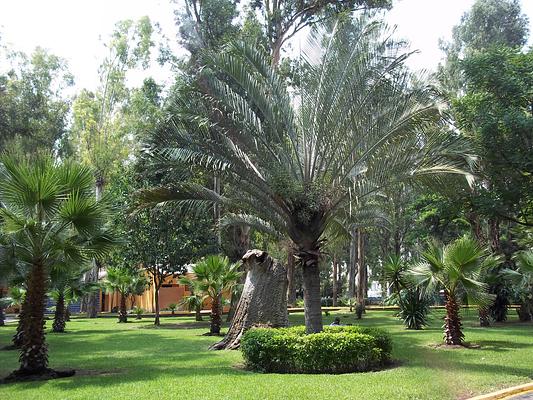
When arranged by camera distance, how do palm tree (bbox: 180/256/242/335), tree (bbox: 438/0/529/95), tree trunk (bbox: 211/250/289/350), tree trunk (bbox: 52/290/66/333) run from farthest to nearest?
tree (bbox: 438/0/529/95)
tree trunk (bbox: 52/290/66/333)
palm tree (bbox: 180/256/242/335)
tree trunk (bbox: 211/250/289/350)

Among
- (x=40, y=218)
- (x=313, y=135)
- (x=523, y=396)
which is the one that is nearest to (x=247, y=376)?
(x=523, y=396)

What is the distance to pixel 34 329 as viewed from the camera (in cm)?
1056

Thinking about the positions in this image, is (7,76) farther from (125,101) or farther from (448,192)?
(448,192)

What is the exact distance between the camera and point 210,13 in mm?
28891

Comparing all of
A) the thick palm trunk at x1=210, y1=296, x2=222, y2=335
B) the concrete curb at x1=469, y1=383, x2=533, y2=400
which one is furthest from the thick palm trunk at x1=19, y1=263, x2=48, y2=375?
the thick palm trunk at x1=210, y1=296, x2=222, y2=335

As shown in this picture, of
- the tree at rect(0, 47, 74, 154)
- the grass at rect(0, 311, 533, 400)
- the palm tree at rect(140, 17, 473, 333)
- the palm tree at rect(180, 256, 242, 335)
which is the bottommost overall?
the grass at rect(0, 311, 533, 400)

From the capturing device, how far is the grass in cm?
827

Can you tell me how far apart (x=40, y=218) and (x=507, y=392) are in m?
9.01

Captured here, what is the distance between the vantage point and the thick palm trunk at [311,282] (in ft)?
38.6

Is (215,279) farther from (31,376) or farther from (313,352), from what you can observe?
(31,376)

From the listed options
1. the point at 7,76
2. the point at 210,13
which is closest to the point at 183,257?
the point at 210,13

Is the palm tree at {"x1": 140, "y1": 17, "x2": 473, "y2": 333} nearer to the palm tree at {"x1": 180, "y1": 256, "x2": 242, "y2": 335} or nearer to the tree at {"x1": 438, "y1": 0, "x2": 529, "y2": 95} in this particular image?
the palm tree at {"x1": 180, "y1": 256, "x2": 242, "y2": 335}

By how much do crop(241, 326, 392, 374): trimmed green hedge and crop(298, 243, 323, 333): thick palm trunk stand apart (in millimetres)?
718

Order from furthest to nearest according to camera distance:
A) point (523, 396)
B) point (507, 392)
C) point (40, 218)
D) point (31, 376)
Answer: point (40, 218), point (31, 376), point (507, 392), point (523, 396)
